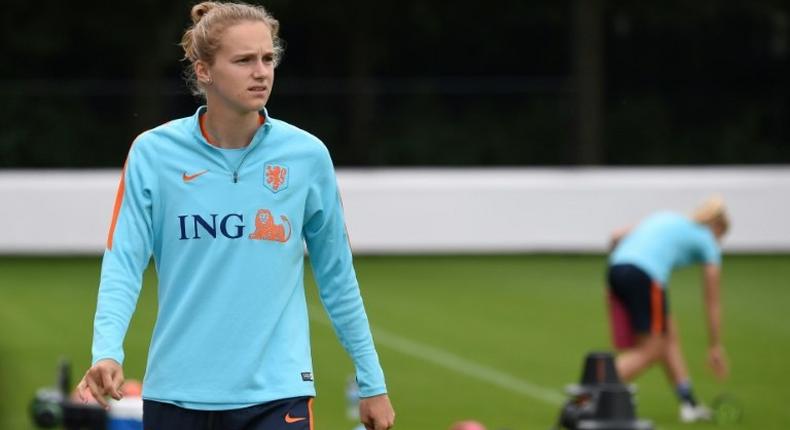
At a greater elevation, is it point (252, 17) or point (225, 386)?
point (252, 17)

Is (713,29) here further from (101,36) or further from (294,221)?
(294,221)

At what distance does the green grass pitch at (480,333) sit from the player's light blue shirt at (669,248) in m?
0.95

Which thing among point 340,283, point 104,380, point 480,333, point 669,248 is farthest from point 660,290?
point 104,380

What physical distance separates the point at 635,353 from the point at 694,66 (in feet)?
66.5

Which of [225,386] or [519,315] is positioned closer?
[225,386]

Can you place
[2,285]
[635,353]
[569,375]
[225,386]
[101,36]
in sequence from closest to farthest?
[225,386] → [635,353] → [569,375] → [2,285] → [101,36]

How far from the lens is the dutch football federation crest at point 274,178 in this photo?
414 cm

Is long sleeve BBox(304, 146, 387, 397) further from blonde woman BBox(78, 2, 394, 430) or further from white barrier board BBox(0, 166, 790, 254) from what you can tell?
white barrier board BBox(0, 166, 790, 254)

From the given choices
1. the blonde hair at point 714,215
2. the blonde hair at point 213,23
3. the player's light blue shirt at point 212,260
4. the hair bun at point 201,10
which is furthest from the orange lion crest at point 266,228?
the blonde hair at point 714,215

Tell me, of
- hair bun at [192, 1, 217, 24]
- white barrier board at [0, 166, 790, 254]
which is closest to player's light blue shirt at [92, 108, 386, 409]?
hair bun at [192, 1, 217, 24]

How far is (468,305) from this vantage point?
16719mm

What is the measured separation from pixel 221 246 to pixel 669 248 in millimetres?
6615

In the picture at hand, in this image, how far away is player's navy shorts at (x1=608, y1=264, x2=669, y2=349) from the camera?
10141 millimetres

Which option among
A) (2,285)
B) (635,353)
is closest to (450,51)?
(2,285)
